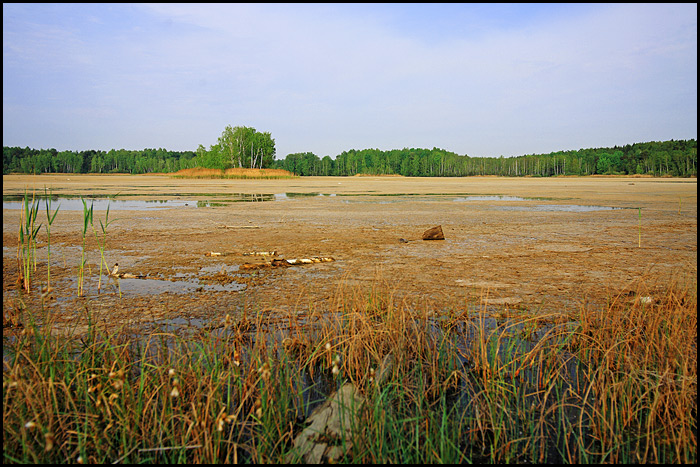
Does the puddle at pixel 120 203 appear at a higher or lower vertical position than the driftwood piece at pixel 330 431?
higher

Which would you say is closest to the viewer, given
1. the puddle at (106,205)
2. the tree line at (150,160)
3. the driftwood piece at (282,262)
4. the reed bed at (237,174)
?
the driftwood piece at (282,262)

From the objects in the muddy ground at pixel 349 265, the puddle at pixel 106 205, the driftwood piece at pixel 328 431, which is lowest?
the driftwood piece at pixel 328 431

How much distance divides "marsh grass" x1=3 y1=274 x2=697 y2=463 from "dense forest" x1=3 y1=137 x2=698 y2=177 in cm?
7685

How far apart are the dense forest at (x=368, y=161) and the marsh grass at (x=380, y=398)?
252 ft

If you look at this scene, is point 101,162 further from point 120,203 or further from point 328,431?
point 328,431

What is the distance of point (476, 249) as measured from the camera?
8500mm

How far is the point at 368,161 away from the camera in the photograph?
509 feet

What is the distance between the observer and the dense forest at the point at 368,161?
3187 inches

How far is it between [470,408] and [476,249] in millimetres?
5737

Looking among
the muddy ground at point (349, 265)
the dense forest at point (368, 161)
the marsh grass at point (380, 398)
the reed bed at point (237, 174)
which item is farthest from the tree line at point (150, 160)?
the marsh grass at point (380, 398)

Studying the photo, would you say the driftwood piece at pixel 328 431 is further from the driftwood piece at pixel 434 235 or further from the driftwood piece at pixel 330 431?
the driftwood piece at pixel 434 235

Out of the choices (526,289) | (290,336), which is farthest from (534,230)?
(290,336)

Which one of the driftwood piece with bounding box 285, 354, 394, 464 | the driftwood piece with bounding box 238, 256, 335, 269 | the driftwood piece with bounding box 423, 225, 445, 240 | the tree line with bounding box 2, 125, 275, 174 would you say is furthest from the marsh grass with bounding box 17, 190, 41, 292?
the tree line with bounding box 2, 125, 275, 174

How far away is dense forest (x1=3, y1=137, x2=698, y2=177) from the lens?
80.9 metres
